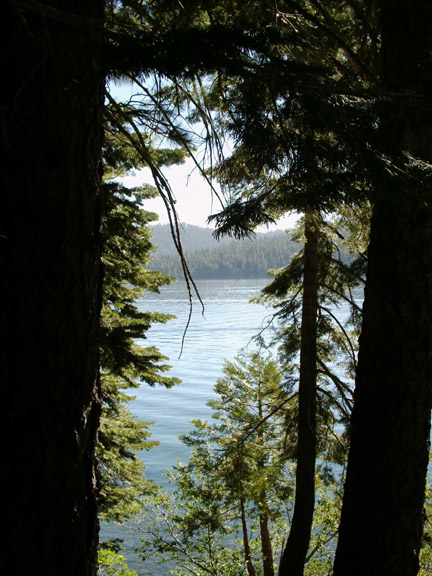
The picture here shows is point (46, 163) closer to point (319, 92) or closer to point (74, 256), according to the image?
point (74, 256)

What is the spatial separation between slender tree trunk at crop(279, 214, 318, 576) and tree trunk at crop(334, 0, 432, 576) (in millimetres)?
3140

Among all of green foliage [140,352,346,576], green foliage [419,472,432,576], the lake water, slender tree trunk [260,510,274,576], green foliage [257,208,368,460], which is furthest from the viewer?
the lake water

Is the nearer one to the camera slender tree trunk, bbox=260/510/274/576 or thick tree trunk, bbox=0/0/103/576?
thick tree trunk, bbox=0/0/103/576

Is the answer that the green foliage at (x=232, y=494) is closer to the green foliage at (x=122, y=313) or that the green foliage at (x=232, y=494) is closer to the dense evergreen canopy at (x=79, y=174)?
the green foliage at (x=122, y=313)

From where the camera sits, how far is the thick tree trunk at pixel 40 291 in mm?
1844

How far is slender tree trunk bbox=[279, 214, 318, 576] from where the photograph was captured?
608 centimetres

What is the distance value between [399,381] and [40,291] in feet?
7.14

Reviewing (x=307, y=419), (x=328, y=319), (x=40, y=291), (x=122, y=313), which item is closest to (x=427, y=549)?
(x=307, y=419)

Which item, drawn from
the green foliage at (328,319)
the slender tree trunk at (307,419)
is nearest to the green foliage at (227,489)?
the slender tree trunk at (307,419)

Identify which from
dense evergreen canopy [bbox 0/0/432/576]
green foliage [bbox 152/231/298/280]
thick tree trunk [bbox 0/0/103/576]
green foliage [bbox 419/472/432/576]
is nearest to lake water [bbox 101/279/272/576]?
green foliage [bbox 419/472/432/576]

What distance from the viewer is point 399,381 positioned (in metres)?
2.96

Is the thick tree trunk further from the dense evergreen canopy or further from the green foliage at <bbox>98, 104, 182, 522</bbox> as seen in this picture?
the green foliage at <bbox>98, 104, 182, 522</bbox>

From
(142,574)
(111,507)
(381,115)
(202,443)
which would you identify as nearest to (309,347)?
(202,443)

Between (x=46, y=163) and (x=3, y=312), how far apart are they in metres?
0.59
